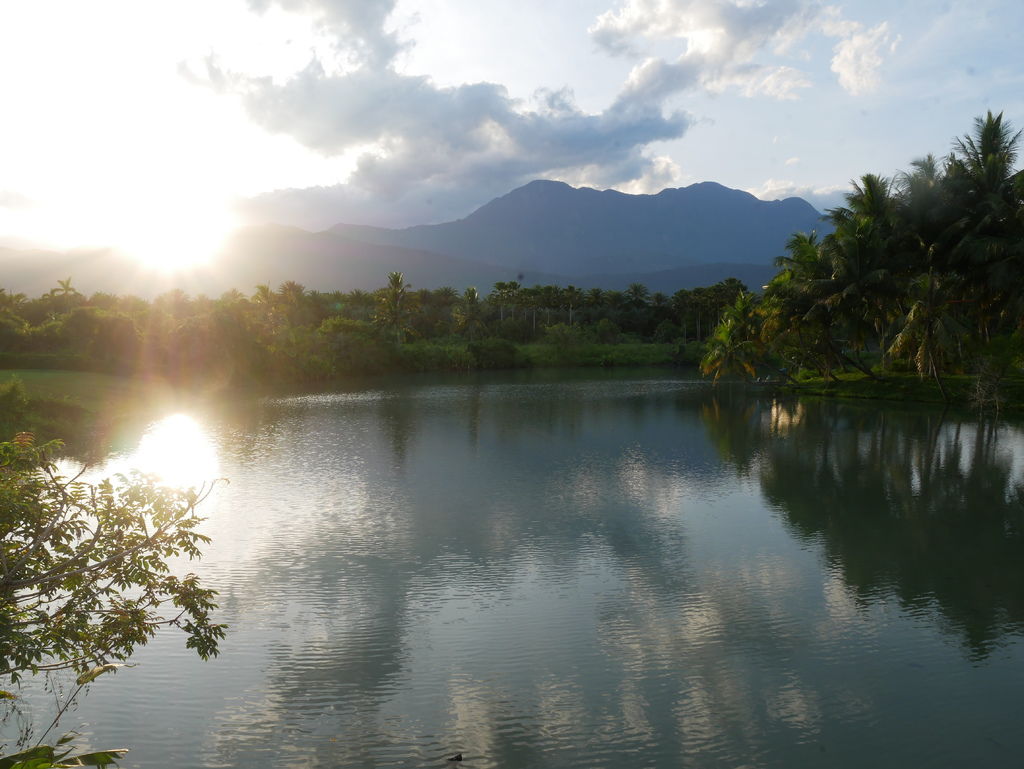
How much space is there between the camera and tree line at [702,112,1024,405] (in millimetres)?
37188

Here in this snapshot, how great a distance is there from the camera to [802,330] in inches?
1821

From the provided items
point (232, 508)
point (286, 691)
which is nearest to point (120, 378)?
point (232, 508)

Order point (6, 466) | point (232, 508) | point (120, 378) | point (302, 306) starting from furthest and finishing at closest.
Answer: point (302, 306)
point (120, 378)
point (232, 508)
point (6, 466)

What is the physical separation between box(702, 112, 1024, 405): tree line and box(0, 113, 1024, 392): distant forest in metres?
0.10

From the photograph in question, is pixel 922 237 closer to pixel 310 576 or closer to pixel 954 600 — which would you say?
pixel 954 600

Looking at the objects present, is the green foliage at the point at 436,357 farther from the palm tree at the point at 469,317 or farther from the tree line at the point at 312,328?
the palm tree at the point at 469,317

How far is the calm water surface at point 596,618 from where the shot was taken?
774cm

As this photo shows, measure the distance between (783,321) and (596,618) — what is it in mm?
39095

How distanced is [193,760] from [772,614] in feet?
27.3

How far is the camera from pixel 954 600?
11.7 m

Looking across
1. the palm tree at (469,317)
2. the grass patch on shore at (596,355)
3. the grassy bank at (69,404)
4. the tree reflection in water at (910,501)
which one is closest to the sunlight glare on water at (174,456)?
the grassy bank at (69,404)

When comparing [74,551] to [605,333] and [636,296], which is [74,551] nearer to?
[605,333]

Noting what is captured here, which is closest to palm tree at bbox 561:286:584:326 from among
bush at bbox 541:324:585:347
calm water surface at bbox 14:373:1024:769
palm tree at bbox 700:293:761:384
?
bush at bbox 541:324:585:347

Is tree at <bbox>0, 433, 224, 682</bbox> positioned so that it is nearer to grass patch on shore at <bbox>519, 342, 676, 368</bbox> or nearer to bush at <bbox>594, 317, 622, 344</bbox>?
grass patch on shore at <bbox>519, 342, 676, 368</bbox>
